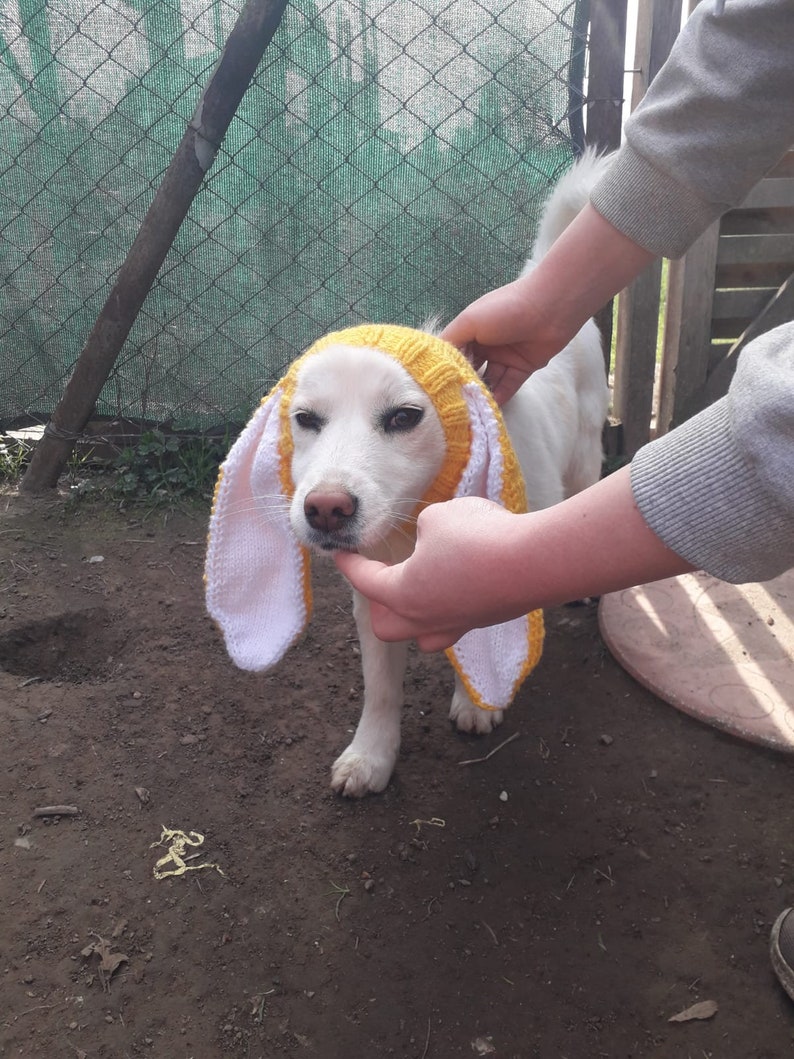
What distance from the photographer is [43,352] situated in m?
4.02

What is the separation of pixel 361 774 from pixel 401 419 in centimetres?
105

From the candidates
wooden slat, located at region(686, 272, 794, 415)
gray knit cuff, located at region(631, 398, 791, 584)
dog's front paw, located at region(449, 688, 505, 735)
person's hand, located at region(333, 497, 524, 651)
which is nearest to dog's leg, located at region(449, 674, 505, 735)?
dog's front paw, located at region(449, 688, 505, 735)

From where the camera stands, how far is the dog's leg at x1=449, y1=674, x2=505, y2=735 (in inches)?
99.8

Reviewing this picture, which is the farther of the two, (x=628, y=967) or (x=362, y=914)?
(x=362, y=914)

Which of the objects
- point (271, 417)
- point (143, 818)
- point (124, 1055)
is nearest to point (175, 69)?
point (271, 417)

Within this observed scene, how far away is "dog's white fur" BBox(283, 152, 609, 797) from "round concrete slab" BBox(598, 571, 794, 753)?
647mm

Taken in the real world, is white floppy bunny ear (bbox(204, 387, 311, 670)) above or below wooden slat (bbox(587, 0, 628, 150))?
below

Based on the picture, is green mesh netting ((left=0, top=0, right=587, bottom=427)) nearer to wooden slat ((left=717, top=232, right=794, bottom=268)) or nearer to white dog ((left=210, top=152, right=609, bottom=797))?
wooden slat ((left=717, top=232, right=794, bottom=268))

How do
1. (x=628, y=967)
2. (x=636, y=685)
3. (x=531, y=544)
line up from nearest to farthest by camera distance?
(x=531, y=544) → (x=628, y=967) → (x=636, y=685)

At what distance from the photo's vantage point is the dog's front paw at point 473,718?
254 cm

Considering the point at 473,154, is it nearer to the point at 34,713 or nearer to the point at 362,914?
the point at 34,713

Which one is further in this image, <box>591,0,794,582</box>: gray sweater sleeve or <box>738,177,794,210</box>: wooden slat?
<box>738,177,794,210</box>: wooden slat

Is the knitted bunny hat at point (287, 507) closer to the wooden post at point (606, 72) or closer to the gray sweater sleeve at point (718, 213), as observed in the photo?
the gray sweater sleeve at point (718, 213)

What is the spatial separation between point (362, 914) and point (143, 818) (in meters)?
0.67
